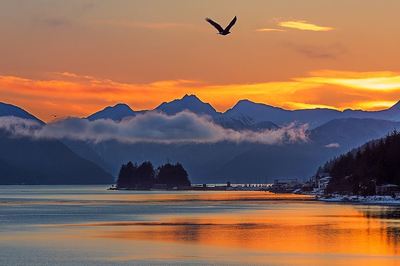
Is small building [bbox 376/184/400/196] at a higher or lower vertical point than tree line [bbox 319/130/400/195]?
lower

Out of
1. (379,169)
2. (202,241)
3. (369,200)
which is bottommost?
(202,241)

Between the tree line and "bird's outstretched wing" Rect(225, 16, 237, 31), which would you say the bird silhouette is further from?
the tree line

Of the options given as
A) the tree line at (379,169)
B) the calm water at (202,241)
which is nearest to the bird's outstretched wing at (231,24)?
the calm water at (202,241)

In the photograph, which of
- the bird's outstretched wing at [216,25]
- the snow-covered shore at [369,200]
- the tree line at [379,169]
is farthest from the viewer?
the tree line at [379,169]

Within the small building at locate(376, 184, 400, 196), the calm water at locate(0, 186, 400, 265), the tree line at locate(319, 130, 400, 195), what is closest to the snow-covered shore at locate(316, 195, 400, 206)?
the small building at locate(376, 184, 400, 196)

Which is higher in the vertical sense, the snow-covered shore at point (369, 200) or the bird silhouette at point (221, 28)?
the bird silhouette at point (221, 28)

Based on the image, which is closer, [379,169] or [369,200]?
[369,200]

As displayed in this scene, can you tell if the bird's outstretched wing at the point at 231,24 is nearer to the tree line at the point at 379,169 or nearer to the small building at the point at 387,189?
the small building at the point at 387,189

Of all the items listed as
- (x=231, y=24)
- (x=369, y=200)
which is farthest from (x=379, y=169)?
(x=231, y=24)

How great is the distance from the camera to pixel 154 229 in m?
82.3

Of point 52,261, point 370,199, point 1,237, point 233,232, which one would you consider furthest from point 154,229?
point 370,199

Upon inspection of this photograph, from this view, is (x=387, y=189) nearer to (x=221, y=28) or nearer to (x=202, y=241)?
(x=202, y=241)

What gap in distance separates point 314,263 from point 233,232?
81.2ft

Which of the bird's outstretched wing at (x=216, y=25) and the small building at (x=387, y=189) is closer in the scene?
the bird's outstretched wing at (x=216, y=25)
